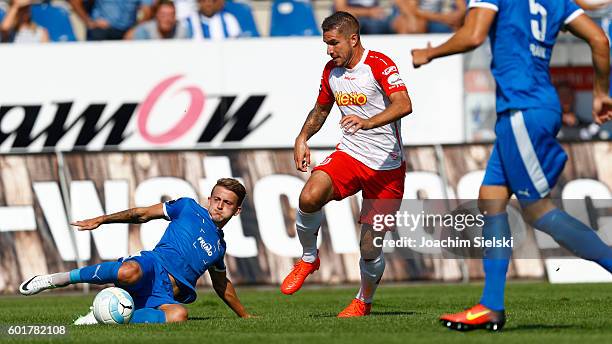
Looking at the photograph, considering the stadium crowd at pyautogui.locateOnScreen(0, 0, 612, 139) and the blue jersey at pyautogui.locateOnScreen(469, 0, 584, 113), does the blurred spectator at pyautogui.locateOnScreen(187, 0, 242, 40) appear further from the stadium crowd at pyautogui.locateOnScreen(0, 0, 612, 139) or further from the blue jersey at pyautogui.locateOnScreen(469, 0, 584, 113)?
the blue jersey at pyautogui.locateOnScreen(469, 0, 584, 113)

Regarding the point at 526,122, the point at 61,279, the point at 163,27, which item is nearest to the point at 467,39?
the point at 526,122

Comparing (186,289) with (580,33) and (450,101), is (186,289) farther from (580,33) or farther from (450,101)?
(450,101)

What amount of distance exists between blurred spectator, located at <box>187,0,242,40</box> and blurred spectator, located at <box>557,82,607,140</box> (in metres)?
5.09

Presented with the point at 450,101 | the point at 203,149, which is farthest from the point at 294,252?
the point at 450,101

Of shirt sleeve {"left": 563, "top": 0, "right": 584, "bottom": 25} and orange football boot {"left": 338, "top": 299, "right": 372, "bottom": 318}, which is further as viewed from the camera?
orange football boot {"left": 338, "top": 299, "right": 372, "bottom": 318}

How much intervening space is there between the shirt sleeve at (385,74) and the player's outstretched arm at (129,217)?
2.15 m

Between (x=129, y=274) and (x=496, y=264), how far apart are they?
3.13 metres

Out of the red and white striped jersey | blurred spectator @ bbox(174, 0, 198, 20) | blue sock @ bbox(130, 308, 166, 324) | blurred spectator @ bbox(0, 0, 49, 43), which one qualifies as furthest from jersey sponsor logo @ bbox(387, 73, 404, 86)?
blurred spectator @ bbox(0, 0, 49, 43)

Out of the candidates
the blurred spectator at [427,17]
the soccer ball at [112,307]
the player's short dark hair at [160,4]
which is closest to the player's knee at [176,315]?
the soccer ball at [112,307]

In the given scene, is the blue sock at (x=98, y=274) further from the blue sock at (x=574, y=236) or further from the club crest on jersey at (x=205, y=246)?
the blue sock at (x=574, y=236)

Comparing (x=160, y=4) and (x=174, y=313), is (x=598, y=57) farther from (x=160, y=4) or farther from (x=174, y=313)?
(x=160, y=4)

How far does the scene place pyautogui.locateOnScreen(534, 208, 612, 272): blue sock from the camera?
8891mm

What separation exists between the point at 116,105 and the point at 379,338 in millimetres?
10898

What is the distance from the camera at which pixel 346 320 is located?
34.0 ft
